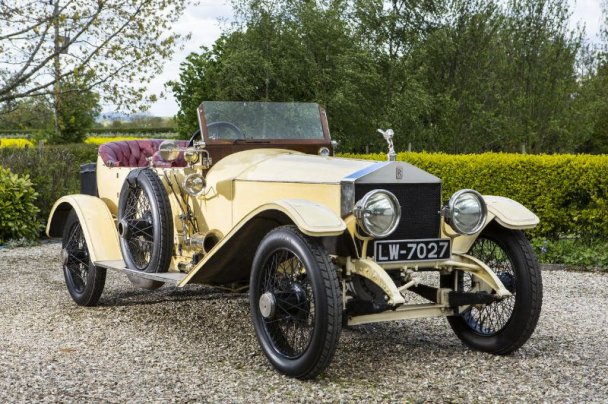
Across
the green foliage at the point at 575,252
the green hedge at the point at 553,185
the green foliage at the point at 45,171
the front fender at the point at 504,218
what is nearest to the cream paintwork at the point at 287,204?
the front fender at the point at 504,218

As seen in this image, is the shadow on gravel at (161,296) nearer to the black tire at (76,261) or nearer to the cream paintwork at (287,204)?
the black tire at (76,261)

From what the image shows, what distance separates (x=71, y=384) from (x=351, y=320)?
1620 millimetres

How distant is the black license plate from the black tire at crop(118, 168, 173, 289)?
1.80 m

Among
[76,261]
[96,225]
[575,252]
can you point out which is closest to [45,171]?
[76,261]

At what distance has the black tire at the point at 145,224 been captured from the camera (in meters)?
5.51

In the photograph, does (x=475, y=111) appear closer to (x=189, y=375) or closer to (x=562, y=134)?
(x=562, y=134)

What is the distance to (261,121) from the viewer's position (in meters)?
5.95

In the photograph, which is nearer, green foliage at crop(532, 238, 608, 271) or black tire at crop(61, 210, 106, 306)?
black tire at crop(61, 210, 106, 306)

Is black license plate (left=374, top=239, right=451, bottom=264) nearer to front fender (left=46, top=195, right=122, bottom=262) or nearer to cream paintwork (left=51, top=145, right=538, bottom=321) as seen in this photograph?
cream paintwork (left=51, top=145, right=538, bottom=321)

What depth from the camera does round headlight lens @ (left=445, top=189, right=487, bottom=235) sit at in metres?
4.58

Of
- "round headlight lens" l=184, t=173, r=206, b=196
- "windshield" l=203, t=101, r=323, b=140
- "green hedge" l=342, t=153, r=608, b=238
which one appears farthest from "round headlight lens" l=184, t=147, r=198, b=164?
"green hedge" l=342, t=153, r=608, b=238

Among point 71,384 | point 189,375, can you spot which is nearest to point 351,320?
point 189,375

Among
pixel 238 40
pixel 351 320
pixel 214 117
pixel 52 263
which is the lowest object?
pixel 52 263

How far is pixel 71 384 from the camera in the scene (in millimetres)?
4277
